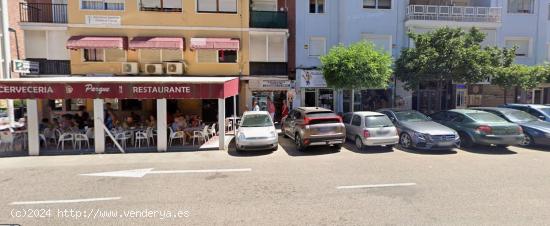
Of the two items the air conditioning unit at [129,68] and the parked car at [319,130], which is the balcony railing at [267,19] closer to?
the air conditioning unit at [129,68]

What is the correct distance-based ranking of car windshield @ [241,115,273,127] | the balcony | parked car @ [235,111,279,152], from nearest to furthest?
parked car @ [235,111,279,152] → car windshield @ [241,115,273,127] → the balcony

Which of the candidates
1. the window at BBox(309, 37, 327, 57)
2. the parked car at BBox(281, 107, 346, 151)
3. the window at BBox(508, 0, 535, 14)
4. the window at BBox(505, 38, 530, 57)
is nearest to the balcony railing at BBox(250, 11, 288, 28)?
the window at BBox(309, 37, 327, 57)

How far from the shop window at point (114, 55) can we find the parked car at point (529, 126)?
64.8 feet

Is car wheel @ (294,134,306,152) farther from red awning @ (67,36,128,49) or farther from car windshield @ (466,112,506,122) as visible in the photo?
red awning @ (67,36,128,49)

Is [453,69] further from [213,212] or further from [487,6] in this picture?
[213,212]

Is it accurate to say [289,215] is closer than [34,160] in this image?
Yes

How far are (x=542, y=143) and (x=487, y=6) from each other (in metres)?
13.6

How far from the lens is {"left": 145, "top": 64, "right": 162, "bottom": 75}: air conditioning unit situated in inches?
686

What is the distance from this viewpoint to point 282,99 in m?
19.8

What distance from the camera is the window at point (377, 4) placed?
1995 cm

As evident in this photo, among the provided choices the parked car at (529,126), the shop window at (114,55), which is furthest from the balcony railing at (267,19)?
the parked car at (529,126)

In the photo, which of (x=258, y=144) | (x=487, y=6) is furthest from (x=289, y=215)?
(x=487, y=6)

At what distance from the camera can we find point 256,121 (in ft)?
39.4

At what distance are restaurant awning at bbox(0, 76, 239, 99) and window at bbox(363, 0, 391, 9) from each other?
42.7ft
